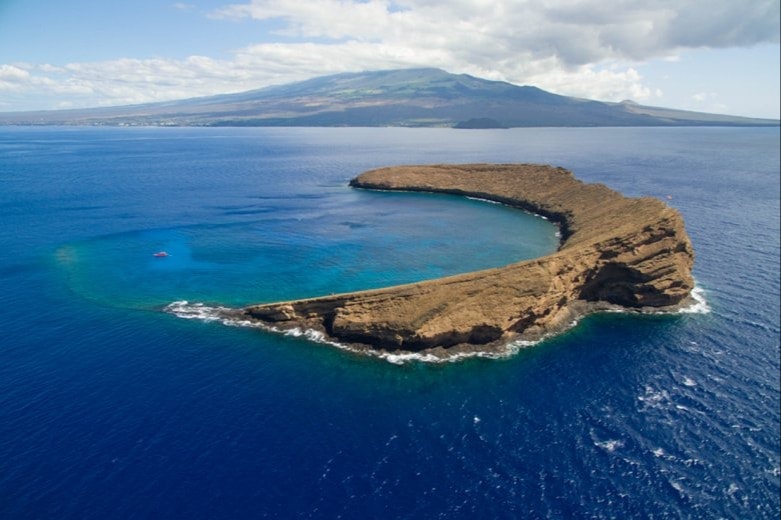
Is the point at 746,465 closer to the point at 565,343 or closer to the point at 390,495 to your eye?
the point at 565,343

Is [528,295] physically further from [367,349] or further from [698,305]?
[698,305]

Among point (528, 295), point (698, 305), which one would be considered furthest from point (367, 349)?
point (698, 305)

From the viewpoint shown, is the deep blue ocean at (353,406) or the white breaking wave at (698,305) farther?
the white breaking wave at (698,305)

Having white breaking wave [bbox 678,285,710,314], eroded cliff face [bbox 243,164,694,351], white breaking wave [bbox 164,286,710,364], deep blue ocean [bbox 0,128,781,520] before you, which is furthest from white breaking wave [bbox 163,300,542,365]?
white breaking wave [bbox 678,285,710,314]

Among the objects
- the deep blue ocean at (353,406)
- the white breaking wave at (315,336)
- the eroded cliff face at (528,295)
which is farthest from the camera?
the eroded cliff face at (528,295)

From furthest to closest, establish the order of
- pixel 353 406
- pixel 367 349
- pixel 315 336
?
pixel 315 336 < pixel 367 349 < pixel 353 406

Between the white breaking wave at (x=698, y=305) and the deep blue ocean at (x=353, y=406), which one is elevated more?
the white breaking wave at (x=698, y=305)

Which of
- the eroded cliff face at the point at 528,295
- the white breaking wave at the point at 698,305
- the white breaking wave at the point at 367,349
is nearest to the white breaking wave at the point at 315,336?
the white breaking wave at the point at 367,349

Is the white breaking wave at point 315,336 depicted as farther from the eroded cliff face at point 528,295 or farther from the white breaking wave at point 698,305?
the white breaking wave at point 698,305
